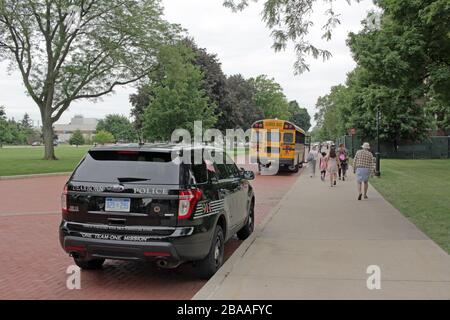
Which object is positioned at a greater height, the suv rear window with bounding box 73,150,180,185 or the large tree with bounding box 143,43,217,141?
the large tree with bounding box 143,43,217,141

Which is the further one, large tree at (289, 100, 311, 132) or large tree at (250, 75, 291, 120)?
large tree at (289, 100, 311, 132)

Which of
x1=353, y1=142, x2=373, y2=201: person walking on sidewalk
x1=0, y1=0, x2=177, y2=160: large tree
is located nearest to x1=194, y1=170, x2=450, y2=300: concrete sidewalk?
x1=353, y1=142, x2=373, y2=201: person walking on sidewalk

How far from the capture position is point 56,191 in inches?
687

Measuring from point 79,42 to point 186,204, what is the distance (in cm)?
3323

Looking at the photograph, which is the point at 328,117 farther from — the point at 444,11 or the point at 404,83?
the point at 444,11

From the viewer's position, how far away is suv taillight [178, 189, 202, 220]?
5637mm

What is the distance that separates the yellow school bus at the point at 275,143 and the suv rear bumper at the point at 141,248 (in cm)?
2265

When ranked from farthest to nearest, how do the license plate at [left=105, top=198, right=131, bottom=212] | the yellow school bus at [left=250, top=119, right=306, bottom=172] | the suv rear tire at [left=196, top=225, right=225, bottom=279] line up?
1. the yellow school bus at [left=250, top=119, right=306, bottom=172]
2. the suv rear tire at [left=196, top=225, right=225, bottom=279]
3. the license plate at [left=105, top=198, right=131, bottom=212]

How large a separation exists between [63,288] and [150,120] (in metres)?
33.2

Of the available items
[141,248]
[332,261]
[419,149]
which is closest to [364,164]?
[332,261]

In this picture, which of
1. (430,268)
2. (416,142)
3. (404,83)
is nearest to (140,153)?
(430,268)

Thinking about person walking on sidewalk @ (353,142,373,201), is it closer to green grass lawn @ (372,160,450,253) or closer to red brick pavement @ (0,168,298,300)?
green grass lawn @ (372,160,450,253)

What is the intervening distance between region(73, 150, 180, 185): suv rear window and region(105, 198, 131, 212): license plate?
0.77 feet

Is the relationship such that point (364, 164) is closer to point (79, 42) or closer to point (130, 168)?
point (130, 168)
